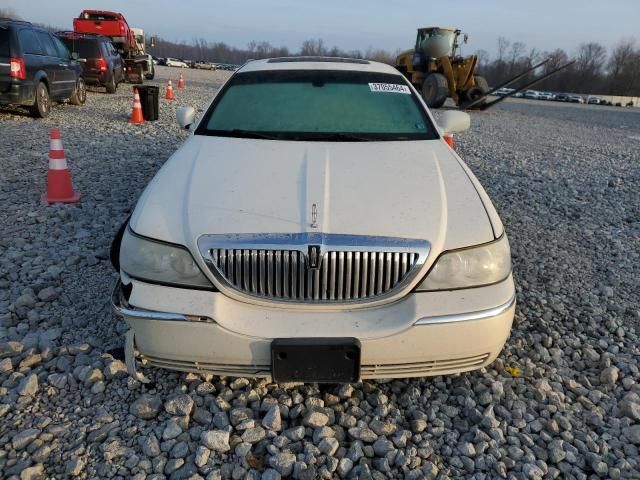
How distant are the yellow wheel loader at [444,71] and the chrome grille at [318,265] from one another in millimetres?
15432

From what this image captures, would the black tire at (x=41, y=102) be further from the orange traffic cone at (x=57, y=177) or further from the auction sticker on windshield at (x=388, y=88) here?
the auction sticker on windshield at (x=388, y=88)

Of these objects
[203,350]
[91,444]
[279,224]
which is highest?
[279,224]

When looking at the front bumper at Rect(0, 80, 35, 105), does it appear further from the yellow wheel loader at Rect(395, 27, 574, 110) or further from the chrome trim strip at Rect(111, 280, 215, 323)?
the yellow wheel loader at Rect(395, 27, 574, 110)

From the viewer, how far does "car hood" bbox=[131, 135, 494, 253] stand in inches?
89.4

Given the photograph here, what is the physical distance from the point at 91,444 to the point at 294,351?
976mm

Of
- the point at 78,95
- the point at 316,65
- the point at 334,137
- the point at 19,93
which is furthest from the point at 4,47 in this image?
the point at 334,137

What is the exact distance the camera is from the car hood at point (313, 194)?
2271 mm

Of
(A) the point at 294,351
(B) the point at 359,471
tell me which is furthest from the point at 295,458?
(A) the point at 294,351

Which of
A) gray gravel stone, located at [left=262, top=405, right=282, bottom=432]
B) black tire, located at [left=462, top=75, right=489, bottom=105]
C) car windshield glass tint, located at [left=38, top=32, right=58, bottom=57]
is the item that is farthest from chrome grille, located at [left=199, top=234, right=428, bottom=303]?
black tire, located at [left=462, top=75, right=489, bottom=105]

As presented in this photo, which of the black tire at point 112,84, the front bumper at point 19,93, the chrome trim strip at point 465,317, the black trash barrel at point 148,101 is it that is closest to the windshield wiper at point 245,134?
the chrome trim strip at point 465,317

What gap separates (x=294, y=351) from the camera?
2133 mm

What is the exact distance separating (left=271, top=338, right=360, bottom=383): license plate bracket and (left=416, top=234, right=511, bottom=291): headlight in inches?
16.6

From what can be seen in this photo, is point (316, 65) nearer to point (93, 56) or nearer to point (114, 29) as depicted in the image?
point (93, 56)

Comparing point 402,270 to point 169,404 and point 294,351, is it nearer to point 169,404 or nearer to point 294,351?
point 294,351
